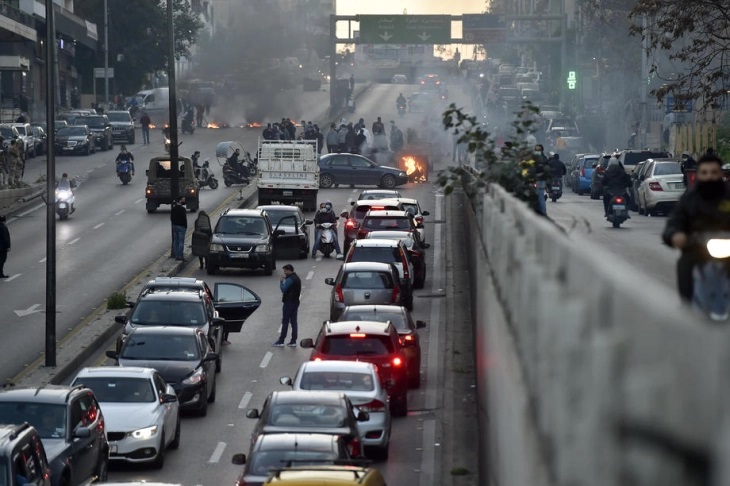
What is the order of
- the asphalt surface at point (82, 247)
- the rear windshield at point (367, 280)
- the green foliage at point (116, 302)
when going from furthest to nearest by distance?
the green foliage at point (116, 302) → the asphalt surface at point (82, 247) → the rear windshield at point (367, 280)

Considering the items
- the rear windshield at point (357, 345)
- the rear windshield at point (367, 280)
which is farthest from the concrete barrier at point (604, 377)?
the rear windshield at point (367, 280)

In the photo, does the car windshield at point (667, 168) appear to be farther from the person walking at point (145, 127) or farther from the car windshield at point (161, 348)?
the person walking at point (145, 127)

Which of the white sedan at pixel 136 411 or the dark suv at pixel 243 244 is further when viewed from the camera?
the dark suv at pixel 243 244

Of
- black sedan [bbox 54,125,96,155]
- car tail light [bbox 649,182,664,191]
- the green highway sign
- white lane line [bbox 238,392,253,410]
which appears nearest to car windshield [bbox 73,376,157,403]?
white lane line [bbox 238,392,253,410]

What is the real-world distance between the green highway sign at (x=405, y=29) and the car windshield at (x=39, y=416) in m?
78.7

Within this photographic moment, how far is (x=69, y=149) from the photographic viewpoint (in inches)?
2781

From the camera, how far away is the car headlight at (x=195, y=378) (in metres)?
22.9

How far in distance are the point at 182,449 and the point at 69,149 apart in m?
51.4

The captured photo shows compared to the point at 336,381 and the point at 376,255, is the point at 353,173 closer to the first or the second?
the point at 376,255

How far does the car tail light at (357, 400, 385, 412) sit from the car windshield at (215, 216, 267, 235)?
18.7m

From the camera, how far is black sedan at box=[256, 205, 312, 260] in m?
40.5

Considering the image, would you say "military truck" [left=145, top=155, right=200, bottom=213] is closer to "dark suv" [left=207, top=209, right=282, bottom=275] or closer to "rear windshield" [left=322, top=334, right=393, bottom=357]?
"dark suv" [left=207, top=209, right=282, bottom=275]

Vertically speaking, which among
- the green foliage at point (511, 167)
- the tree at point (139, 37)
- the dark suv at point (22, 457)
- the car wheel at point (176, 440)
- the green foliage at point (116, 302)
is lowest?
the car wheel at point (176, 440)

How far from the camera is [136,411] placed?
64.6 ft
